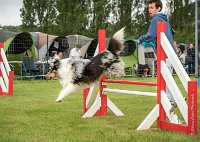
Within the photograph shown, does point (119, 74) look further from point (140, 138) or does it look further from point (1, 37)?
point (1, 37)

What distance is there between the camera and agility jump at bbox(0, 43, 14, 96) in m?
9.84

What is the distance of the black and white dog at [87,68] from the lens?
635 cm

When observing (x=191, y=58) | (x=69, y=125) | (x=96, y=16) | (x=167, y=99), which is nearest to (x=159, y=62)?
(x=167, y=99)

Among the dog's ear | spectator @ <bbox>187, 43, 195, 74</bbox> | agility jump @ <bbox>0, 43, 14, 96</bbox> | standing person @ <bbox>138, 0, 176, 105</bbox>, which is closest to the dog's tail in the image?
the dog's ear

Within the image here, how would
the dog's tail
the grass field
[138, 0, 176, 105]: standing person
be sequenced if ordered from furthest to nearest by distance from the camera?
1. the dog's tail
2. [138, 0, 176, 105]: standing person
3. the grass field

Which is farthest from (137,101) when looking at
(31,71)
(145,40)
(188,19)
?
(188,19)

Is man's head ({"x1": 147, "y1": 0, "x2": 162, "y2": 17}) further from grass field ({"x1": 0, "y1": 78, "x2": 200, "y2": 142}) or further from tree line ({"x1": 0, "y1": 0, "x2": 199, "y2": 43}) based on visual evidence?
tree line ({"x1": 0, "y1": 0, "x2": 199, "y2": 43})

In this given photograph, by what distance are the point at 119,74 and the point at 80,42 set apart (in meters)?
13.5

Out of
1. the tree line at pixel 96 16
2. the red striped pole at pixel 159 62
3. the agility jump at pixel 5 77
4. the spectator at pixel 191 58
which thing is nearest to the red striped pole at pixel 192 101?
the red striped pole at pixel 159 62

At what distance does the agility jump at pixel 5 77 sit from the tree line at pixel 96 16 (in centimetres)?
1898

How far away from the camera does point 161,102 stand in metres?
5.04

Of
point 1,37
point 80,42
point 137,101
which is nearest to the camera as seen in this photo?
point 137,101

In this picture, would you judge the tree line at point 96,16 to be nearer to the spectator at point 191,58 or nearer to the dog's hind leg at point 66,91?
the spectator at point 191,58

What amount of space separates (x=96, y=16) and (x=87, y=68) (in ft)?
78.7
